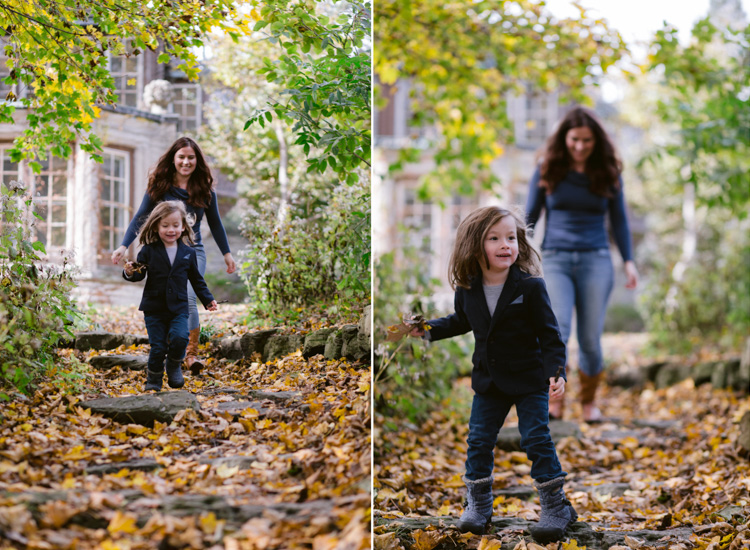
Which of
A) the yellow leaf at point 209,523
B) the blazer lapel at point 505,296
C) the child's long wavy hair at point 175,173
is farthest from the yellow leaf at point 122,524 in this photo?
the blazer lapel at point 505,296

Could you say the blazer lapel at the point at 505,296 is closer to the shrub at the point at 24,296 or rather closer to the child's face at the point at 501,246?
the child's face at the point at 501,246

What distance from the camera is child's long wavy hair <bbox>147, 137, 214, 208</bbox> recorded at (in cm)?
236

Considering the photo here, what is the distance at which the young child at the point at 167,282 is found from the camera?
2342 mm

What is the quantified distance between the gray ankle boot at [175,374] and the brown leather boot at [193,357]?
0.03 meters

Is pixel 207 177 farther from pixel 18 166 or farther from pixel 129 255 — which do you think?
pixel 18 166

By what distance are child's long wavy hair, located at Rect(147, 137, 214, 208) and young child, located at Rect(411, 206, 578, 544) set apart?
3.24 feet

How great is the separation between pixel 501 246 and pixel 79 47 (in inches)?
68.1

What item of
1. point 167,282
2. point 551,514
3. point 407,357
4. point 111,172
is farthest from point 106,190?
point 407,357

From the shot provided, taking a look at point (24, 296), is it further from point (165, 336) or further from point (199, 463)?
point (199, 463)

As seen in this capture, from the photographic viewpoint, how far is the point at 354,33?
2535 millimetres

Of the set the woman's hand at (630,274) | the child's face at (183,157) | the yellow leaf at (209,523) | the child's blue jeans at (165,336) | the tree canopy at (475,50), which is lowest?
the yellow leaf at (209,523)

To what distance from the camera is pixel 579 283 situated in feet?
13.2

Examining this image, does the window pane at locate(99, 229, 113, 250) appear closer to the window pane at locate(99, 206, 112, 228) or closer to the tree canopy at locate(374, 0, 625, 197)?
the window pane at locate(99, 206, 112, 228)

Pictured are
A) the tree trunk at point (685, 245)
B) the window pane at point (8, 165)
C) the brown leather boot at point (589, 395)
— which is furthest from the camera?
the tree trunk at point (685, 245)
